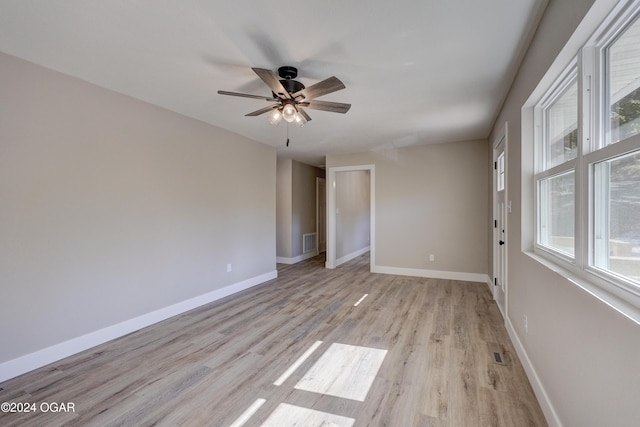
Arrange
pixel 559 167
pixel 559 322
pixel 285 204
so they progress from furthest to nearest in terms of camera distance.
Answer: pixel 285 204 → pixel 559 167 → pixel 559 322

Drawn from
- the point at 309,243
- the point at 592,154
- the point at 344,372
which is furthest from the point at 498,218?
the point at 309,243

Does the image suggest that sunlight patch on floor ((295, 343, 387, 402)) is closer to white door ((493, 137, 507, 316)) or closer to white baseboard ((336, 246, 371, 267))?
white door ((493, 137, 507, 316))

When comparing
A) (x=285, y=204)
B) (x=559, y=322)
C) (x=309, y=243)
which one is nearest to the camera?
(x=559, y=322)

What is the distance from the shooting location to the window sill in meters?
0.96

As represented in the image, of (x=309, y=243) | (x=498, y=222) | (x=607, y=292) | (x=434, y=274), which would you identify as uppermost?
(x=498, y=222)

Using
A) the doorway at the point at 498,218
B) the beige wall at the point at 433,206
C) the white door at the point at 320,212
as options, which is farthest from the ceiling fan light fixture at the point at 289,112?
the white door at the point at 320,212

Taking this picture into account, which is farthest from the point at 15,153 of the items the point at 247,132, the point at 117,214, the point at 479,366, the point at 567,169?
the point at 479,366

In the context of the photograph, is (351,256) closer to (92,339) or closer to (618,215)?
(92,339)

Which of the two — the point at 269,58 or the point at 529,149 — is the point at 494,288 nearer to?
the point at 529,149

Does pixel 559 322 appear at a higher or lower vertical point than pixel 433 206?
lower

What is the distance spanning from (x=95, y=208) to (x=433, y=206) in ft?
15.7

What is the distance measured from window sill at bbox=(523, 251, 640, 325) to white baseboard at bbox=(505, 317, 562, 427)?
780 mm

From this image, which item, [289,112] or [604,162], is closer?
[604,162]

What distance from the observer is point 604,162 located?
122 cm
